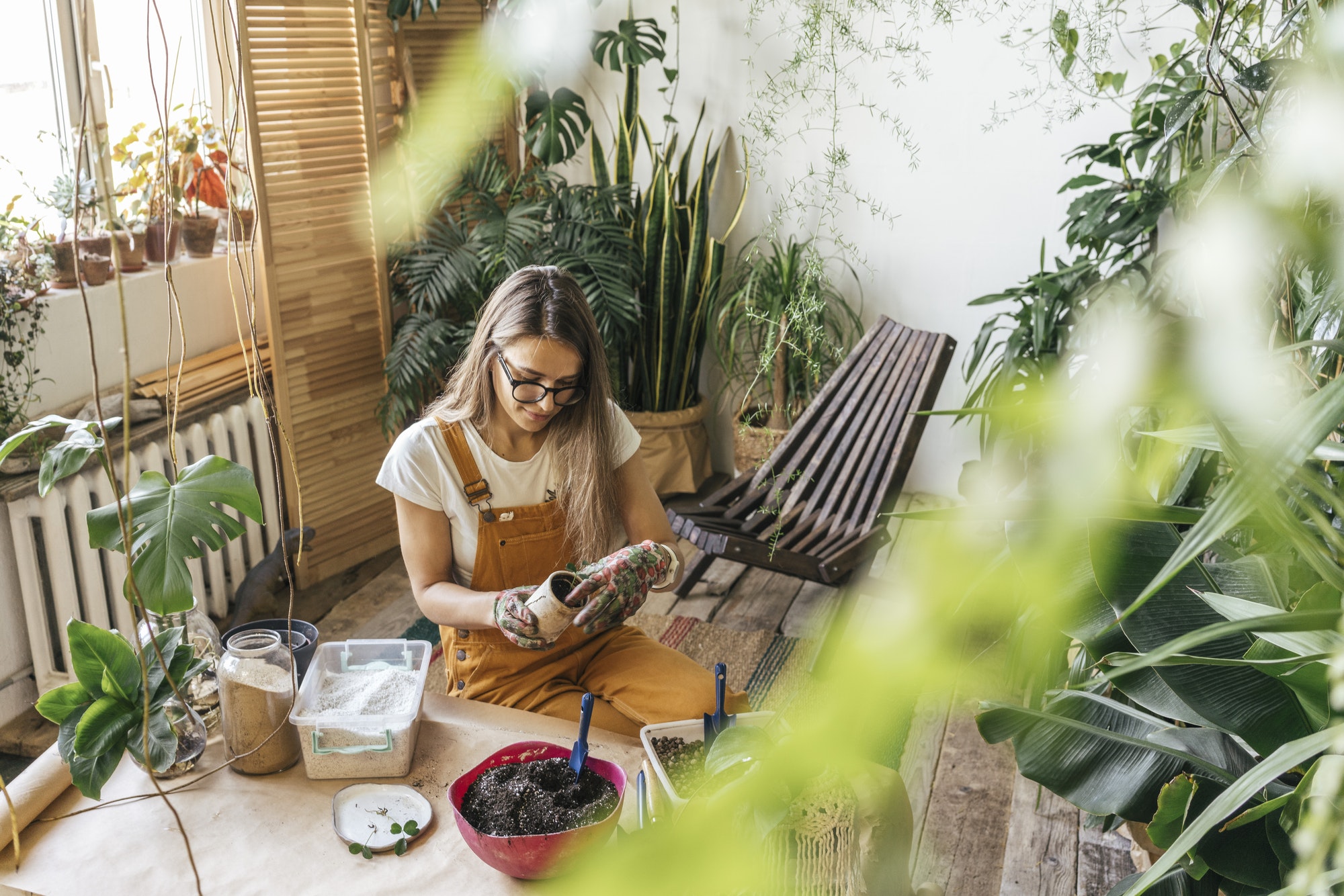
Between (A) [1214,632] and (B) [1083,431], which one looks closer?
(B) [1083,431]

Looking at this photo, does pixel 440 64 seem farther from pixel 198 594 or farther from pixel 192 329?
pixel 198 594

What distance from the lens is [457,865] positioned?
1297mm

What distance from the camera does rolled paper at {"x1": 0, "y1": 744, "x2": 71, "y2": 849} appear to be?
1.31m

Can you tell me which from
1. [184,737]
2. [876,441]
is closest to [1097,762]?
[184,737]

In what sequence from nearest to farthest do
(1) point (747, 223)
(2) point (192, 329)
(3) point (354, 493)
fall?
(2) point (192, 329)
(3) point (354, 493)
(1) point (747, 223)

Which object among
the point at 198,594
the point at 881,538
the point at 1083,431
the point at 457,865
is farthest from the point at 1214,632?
the point at 198,594

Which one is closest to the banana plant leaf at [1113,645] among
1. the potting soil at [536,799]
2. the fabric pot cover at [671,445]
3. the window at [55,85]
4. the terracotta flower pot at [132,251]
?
the potting soil at [536,799]

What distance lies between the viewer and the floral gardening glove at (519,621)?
5.56 ft

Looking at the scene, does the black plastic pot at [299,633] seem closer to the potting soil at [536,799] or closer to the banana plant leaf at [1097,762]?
the potting soil at [536,799]

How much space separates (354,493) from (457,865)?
2507 mm

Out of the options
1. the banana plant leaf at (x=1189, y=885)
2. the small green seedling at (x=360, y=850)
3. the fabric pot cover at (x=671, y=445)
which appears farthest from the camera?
the fabric pot cover at (x=671, y=445)

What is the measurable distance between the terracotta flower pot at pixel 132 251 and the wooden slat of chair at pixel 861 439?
2.21 m

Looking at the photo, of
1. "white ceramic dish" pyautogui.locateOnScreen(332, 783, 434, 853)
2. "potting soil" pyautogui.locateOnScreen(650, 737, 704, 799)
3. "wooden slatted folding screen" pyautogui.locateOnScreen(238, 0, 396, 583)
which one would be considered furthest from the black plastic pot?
"wooden slatted folding screen" pyautogui.locateOnScreen(238, 0, 396, 583)

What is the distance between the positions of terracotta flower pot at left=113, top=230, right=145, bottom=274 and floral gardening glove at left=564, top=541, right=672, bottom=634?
6.98 ft
